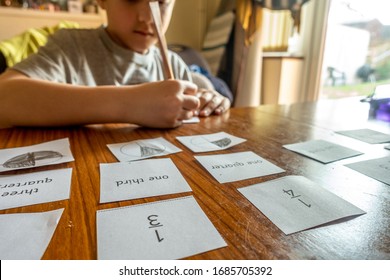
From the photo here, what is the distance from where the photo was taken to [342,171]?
294 mm

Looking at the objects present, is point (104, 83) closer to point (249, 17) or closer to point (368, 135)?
point (368, 135)

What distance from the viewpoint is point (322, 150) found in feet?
1.17

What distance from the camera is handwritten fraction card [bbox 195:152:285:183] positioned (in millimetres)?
276

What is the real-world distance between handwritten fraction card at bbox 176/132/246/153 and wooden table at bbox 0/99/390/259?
0.01 meters

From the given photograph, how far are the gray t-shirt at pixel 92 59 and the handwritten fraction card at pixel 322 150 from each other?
523 millimetres

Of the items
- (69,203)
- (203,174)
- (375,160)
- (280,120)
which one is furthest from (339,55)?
(69,203)

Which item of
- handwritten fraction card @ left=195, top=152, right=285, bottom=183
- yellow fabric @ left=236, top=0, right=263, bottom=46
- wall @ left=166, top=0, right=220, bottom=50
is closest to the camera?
handwritten fraction card @ left=195, top=152, right=285, bottom=183

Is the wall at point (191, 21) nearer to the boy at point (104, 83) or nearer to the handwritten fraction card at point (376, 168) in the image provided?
the boy at point (104, 83)

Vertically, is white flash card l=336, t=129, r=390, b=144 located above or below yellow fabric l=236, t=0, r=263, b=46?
below

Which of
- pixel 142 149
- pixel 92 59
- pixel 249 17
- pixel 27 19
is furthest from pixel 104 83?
pixel 249 17

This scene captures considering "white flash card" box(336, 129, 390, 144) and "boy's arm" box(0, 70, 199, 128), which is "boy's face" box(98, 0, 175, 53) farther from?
"white flash card" box(336, 129, 390, 144)

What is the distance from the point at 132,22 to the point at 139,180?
0.51 meters

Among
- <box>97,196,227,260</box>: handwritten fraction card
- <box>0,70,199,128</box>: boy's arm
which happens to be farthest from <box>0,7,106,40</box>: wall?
<box>97,196,227,260</box>: handwritten fraction card

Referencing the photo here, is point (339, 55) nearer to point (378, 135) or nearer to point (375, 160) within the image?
point (378, 135)
